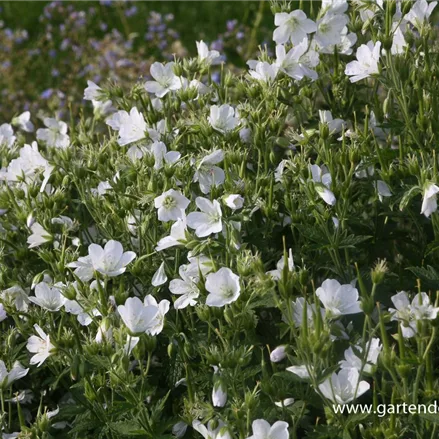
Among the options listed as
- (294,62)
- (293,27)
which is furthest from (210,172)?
(293,27)

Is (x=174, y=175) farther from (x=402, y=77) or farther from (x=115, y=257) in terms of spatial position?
(x=402, y=77)

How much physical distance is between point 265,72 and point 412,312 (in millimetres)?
926

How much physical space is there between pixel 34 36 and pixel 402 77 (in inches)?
182

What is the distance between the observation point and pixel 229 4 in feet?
21.1

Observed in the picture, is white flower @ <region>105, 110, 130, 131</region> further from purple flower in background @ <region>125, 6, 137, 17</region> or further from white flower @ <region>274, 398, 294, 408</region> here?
purple flower in background @ <region>125, 6, 137, 17</region>

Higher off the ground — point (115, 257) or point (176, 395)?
point (115, 257)

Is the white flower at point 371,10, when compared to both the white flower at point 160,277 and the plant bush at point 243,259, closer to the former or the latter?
the plant bush at point 243,259

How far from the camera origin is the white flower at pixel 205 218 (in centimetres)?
205

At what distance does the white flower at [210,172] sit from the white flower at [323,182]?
0.79 feet

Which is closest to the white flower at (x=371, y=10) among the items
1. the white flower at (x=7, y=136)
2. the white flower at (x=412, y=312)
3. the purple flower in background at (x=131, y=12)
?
the white flower at (x=412, y=312)

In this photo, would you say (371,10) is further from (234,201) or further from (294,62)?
(234,201)

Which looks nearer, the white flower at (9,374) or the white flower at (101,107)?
the white flower at (9,374)

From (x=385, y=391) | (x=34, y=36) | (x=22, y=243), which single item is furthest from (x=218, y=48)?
(x=385, y=391)

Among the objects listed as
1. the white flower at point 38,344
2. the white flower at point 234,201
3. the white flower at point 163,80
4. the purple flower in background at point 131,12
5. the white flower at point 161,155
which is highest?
the white flower at point 163,80
